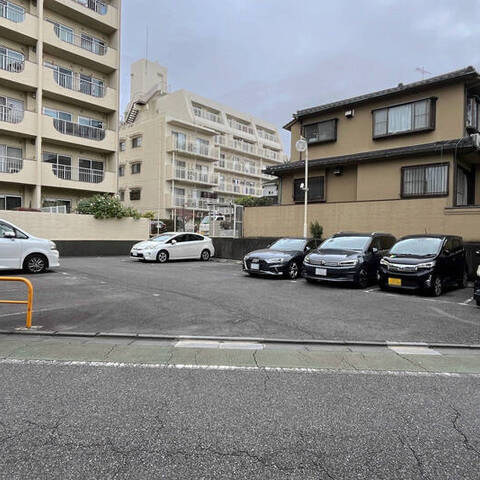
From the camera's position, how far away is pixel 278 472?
→ 2.37 metres

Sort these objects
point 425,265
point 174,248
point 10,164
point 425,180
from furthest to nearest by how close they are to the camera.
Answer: point 10,164
point 174,248
point 425,180
point 425,265

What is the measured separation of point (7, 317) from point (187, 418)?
15.6 ft

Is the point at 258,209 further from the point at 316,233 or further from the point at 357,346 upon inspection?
the point at 357,346

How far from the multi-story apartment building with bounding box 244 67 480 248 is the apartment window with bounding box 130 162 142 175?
20193 millimetres

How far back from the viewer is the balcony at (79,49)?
21781 mm

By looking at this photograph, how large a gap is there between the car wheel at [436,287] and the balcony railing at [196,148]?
29.5 metres

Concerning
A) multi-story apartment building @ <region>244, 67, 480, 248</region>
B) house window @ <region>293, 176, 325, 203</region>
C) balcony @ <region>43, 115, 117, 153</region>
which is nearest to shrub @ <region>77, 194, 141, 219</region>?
balcony @ <region>43, 115, 117, 153</region>

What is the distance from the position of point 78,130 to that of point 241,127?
2605 cm

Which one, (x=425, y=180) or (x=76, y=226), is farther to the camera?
(x=76, y=226)

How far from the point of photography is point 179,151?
3531cm

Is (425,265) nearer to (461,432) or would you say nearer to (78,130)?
(461,432)

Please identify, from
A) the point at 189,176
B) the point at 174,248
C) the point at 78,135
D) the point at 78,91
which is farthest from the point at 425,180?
the point at 189,176

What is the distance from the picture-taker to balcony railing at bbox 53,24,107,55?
74.5 feet

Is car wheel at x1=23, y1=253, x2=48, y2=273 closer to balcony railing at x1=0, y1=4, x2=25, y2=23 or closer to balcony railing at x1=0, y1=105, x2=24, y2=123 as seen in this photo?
balcony railing at x1=0, y1=105, x2=24, y2=123
